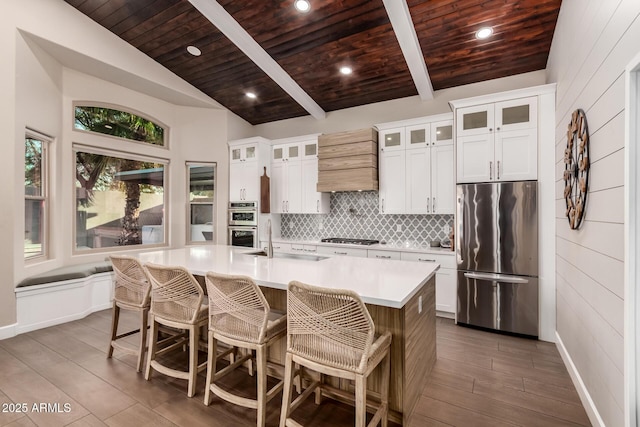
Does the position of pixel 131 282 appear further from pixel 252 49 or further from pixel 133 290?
pixel 252 49

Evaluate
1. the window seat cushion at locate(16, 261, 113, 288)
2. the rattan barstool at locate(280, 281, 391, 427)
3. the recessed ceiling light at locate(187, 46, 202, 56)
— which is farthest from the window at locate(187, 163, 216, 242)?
the rattan barstool at locate(280, 281, 391, 427)

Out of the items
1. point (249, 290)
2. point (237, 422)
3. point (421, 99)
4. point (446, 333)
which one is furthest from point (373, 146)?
point (237, 422)

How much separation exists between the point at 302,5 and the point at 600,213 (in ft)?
10.8

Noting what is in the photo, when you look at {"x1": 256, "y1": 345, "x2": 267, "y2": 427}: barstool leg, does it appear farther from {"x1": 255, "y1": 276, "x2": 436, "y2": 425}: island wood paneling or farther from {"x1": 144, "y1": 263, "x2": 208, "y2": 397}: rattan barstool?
{"x1": 144, "y1": 263, "x2": 208, "y2": 397}: rattan barstool

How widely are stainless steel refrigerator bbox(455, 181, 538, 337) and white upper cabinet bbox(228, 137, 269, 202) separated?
3.35m

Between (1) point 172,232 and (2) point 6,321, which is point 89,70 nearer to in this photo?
(1) point 172,232

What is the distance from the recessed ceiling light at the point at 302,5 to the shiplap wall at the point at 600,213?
7.96 feet

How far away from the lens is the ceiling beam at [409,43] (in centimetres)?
314

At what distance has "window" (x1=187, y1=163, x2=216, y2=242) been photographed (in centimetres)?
588

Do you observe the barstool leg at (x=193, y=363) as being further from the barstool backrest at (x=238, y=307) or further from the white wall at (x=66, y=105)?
the white wall at (x=66, y=105)

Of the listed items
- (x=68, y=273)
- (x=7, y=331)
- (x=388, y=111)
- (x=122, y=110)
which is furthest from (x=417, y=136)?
(x=7, y=331)

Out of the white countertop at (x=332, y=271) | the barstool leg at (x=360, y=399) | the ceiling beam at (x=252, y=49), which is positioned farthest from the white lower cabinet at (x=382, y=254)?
the barstool leg at (x=360, y=399)

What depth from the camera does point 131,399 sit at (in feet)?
7.43

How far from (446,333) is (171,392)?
2818mm
